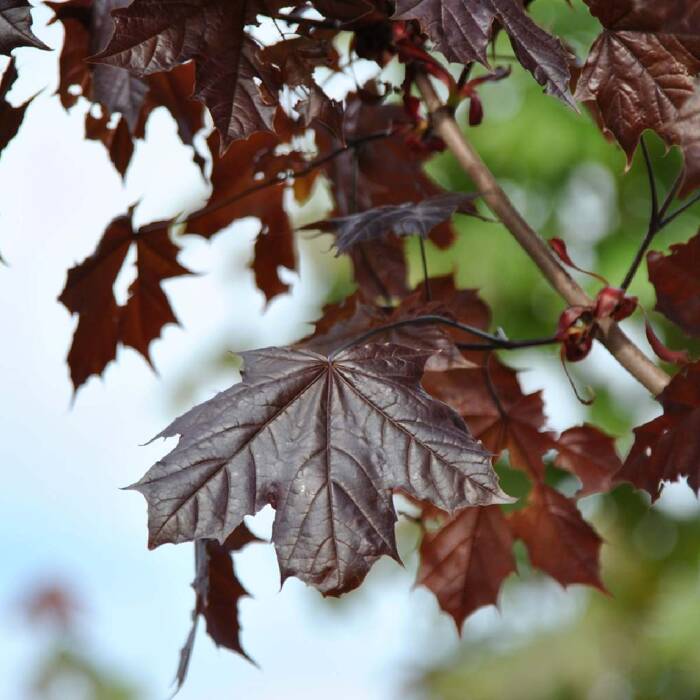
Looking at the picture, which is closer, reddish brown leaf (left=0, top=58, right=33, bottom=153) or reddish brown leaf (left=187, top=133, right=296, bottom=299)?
reddish brown leaf (left=0, top=58, right=33, bottom=153)

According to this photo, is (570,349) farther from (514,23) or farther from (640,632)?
(640,632)

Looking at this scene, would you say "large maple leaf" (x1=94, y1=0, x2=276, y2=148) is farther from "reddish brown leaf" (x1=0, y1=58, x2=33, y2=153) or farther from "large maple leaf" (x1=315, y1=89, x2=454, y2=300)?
"large maple leaf" (x1=315, y1=89, x2=454, y2=300)

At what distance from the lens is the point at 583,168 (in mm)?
6527

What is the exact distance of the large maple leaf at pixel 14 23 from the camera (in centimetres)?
83

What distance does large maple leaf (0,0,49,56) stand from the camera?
2.71ft

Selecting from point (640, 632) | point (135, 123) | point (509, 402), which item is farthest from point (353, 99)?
point (640, 632)

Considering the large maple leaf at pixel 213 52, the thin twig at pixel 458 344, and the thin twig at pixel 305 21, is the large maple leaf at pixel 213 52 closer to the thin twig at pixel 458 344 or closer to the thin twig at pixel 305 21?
the thin twig at pixel 305 21

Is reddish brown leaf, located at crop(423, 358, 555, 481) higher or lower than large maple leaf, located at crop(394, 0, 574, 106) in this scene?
lower

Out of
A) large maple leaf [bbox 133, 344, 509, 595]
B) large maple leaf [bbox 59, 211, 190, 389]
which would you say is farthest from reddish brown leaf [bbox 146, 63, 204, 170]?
large maple leaf [bbox 133, 344, 509, 595]

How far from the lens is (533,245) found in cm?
103

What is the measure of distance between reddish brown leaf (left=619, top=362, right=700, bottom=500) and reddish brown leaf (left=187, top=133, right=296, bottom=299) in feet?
1.83

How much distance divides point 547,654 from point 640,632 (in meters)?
0.59

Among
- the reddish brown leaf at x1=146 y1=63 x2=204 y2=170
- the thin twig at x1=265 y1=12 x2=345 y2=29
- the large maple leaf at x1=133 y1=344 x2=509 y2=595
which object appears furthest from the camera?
the reddish brown leaf at x1=146 y1=63 x2=204 y2=170

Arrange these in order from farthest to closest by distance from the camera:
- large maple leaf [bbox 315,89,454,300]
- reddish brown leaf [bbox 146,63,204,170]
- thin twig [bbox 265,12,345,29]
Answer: large maple leaf [bbox 315,89,454,300] < reddish brown leaf [bbox 146,63,204,170] < thin twig [bbox 265,12,345,29]
